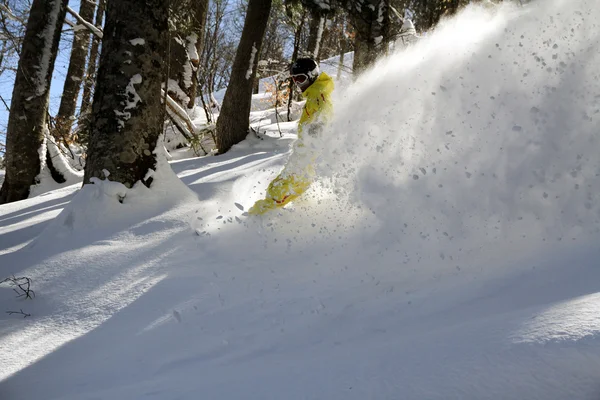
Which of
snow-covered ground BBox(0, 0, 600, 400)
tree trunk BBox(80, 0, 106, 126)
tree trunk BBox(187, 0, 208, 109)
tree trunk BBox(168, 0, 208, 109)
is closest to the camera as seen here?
snow-covered ground BBox(0, 0, 600, 400)

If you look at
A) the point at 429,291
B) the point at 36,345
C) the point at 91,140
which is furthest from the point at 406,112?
the point at 36,345

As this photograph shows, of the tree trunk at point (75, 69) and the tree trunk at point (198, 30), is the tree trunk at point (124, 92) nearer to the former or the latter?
the tree trunk at point (198, 30)

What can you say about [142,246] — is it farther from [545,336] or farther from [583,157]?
[583,157]

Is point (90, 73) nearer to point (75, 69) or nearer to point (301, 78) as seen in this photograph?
point (75, 69)

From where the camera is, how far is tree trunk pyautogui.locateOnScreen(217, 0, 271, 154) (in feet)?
24.9

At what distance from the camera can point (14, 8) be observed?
807 centimetres

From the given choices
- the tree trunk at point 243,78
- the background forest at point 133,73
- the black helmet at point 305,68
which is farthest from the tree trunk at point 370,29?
the black helmet at point 305,68

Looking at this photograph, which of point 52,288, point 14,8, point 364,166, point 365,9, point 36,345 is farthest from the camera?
point 14,8

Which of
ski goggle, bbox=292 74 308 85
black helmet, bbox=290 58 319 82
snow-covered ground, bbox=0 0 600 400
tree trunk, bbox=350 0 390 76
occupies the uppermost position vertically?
tree trunk, bbox=350 0 390 76

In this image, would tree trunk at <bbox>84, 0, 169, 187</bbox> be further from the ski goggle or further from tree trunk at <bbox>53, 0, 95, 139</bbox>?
tree trunk at <bbox>53, 0, 95, 139</bbox>

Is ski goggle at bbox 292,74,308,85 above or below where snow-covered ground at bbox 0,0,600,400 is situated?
above

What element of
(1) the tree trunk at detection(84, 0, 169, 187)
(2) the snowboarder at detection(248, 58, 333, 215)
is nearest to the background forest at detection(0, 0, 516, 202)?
(1) the tree trunk at detection(84, 0, 169, 187)

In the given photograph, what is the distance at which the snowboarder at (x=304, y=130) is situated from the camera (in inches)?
170

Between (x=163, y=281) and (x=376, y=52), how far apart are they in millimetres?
5821
